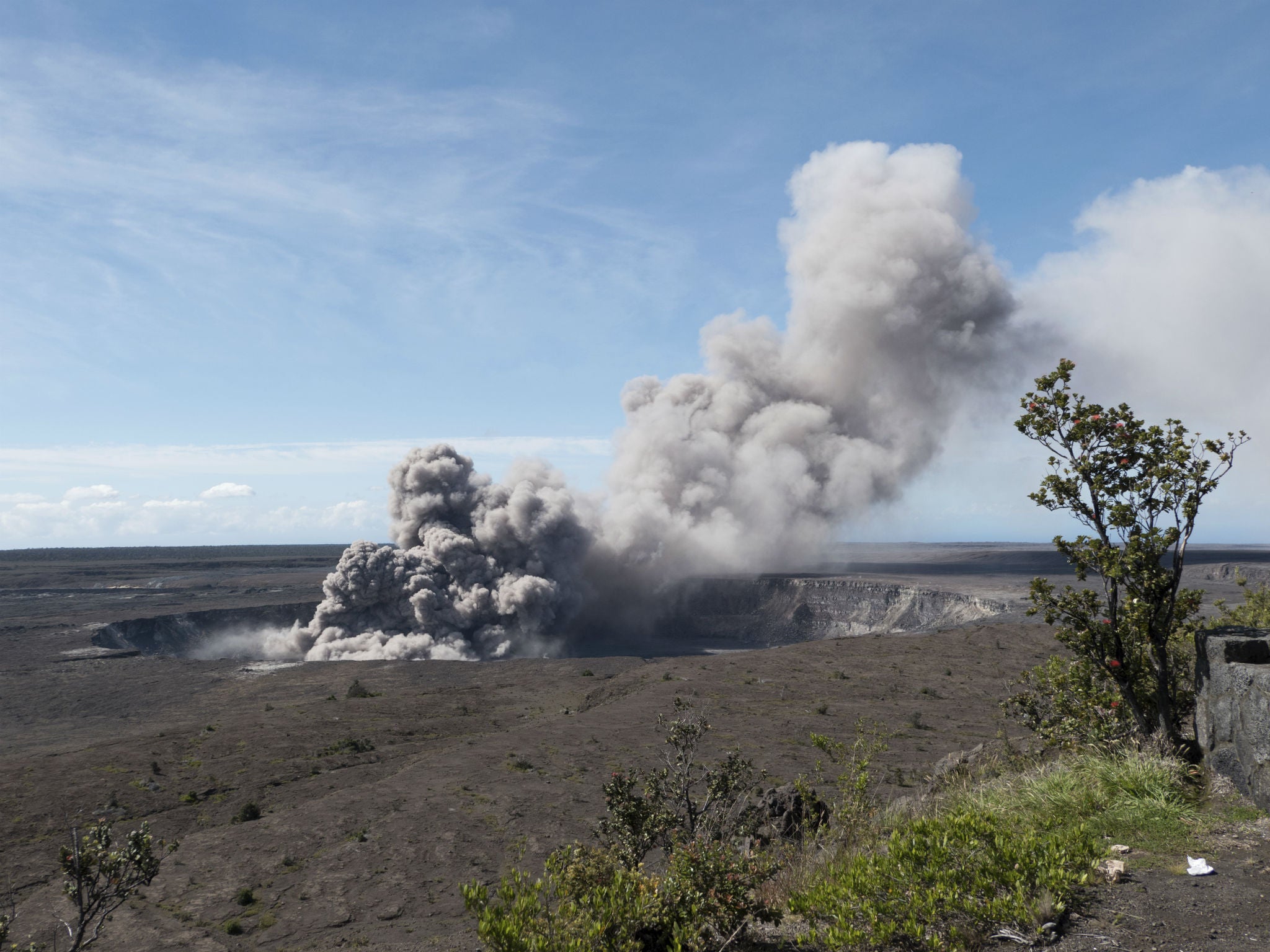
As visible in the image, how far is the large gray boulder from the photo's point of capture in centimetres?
777

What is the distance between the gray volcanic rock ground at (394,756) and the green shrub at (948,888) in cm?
44

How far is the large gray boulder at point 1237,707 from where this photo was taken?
7.77 meters

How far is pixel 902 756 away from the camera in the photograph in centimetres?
2153

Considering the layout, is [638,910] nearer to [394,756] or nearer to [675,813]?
[675,813]

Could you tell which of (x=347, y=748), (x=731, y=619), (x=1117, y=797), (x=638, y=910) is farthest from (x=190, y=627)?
(x=1117, y=797)

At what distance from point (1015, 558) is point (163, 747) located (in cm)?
11363

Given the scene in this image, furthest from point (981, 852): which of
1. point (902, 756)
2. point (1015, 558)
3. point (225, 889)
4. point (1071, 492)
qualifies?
point (1015, 558)

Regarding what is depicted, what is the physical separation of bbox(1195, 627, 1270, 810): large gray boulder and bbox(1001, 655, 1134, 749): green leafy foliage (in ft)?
2.86

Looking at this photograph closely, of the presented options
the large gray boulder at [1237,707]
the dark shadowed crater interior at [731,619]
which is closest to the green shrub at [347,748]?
the large gray boulder at [1237,707]

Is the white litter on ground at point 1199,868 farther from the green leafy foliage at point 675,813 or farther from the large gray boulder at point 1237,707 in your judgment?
the green leafy foliage at point 675,813

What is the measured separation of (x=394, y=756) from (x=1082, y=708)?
70.0 ft

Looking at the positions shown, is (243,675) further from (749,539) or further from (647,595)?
(749,539)

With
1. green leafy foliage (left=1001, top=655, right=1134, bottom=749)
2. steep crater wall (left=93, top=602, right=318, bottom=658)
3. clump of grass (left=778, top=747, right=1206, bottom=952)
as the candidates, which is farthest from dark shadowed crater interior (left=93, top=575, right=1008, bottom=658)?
clump of grass (left=778, top=747, right=1206, bottom=952)

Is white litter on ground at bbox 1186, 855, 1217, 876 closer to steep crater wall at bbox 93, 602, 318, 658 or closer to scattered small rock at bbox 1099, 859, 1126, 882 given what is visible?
scattered small rock at bbox 1099, 859, 1126, 882
